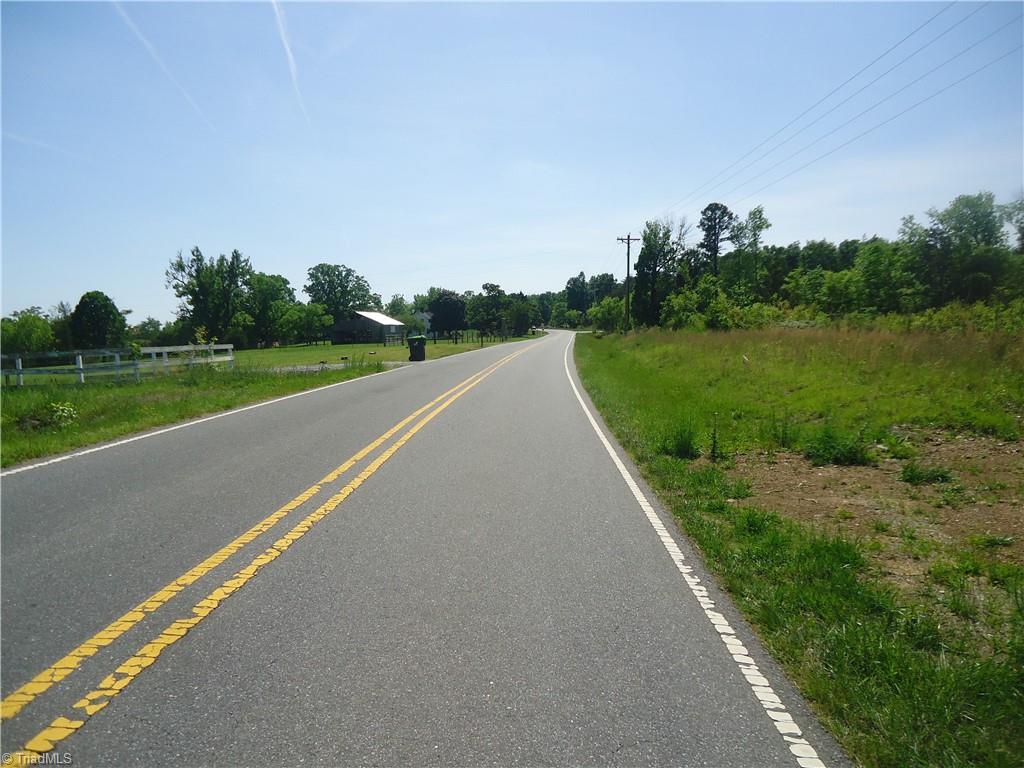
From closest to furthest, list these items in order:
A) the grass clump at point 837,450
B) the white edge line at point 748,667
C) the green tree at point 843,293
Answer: the white edge line at point 748,667 → the grass clump at point 837,450 → the green tree at point 843,293

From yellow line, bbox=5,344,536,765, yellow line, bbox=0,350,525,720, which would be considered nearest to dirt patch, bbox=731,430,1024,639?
yellow line, bbox=5,344,536,765

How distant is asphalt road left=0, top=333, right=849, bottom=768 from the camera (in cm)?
231

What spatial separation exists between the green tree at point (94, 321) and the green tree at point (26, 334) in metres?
3.00

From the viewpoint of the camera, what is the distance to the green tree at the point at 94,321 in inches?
2763

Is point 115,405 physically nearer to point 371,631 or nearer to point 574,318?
point 371,631

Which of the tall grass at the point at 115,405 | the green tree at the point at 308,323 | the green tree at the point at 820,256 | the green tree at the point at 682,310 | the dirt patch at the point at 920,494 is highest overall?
the green tree at the point at 820,256

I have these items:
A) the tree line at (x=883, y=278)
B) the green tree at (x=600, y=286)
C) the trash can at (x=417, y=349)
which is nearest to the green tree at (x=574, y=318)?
the green tree at (x=600, y=286)

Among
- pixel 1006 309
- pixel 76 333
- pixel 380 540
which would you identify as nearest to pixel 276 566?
pixel 380 540

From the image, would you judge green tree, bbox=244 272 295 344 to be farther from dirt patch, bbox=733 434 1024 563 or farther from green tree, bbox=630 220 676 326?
dirt patch, bbox=733 434 1024 563

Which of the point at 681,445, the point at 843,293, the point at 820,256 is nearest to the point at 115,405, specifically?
the point at 681,445

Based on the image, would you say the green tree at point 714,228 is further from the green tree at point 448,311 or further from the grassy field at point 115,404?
the grassy field at point 115,404

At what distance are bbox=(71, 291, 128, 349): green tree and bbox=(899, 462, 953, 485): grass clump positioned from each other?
87.5 metres

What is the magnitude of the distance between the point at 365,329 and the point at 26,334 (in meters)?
45.4

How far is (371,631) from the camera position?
10.3ft
